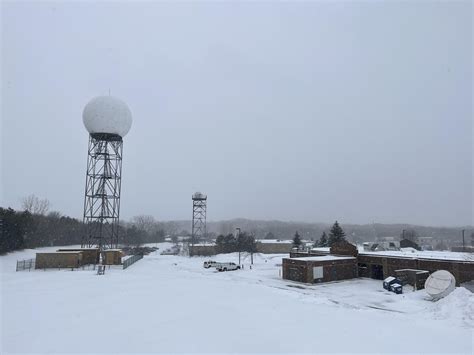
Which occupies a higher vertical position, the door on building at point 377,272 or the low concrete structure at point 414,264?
the low concrete structure at point 414,264

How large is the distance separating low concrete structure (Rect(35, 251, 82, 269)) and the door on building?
32.2 metres

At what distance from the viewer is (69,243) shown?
8925 centimetres

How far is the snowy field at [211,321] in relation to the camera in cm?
1362

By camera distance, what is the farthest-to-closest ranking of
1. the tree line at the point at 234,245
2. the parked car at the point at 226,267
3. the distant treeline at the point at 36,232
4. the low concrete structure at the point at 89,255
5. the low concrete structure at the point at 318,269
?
the tree line at the point at 234,245 → the distant treeline at the point at 36,232 → the parked car at the point at 226,267 → the low concrete structure at the point at 89,255 → the low concrete structure at the point at 318,269

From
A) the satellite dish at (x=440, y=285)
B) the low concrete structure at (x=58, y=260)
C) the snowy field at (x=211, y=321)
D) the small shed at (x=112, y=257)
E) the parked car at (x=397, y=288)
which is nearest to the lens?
the snowy field at (x=211, y=321)

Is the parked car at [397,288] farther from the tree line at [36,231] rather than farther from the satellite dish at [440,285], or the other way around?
the tree line at [36,231]

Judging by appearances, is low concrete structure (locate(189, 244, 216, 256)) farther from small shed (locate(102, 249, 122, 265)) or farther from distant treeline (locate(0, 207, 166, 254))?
small shed (locate(102, 249, 122, 265))

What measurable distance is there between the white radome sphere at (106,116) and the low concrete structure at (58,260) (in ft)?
57.1

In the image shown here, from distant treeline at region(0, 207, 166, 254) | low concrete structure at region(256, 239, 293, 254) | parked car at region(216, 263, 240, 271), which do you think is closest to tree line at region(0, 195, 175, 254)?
distant treeline at region(0, 207, 166, 254)

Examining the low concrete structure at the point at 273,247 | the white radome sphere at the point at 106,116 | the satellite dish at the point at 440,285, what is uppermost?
the white radome sphere at the point at 106,116

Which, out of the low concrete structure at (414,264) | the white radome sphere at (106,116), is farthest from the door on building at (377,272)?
the white radome sphere at (106,116)

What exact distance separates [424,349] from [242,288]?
1555 centimetres

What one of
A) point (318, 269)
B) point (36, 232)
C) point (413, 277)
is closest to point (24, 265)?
point (318, 269)

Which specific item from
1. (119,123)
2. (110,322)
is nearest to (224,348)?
(110,322)
